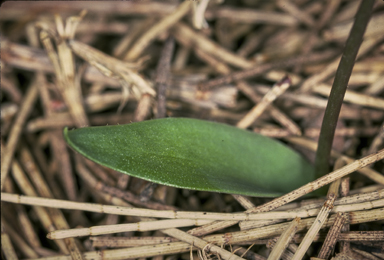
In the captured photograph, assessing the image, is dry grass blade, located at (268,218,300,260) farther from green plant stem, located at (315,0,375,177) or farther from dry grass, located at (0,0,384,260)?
green plant stem, located at (315,0,375,177)

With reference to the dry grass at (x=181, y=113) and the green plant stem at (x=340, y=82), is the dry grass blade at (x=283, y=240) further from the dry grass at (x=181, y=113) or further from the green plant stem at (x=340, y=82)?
the green plant stem at (x=340, y=82)

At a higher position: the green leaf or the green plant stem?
the green plant stem

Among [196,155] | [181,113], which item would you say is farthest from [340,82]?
[181,113]

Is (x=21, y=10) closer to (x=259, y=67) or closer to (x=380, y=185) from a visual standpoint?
(x=259, y=67)

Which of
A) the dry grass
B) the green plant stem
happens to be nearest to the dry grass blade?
the dry grass

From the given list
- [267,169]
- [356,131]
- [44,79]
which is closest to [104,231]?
[267,169]
